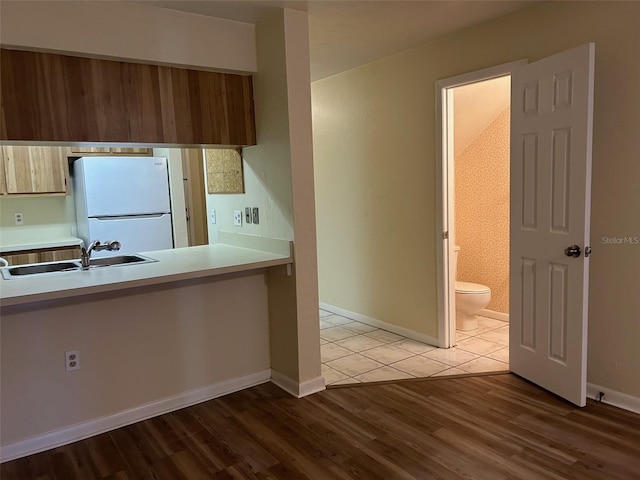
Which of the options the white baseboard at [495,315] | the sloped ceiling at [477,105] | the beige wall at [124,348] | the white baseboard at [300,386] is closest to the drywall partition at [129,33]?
the beige wall at [124,348]

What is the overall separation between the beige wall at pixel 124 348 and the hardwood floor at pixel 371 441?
0.56 feet

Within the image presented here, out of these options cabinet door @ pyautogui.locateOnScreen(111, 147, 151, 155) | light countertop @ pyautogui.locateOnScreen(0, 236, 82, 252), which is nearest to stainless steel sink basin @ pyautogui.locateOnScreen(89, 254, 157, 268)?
light countertop @ pyautogui.locateOnScreen(0, 236, 82, 252)

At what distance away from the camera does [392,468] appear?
218 cm

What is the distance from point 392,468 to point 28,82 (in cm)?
248

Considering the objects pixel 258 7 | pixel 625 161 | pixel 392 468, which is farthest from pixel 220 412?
pixel 625 161

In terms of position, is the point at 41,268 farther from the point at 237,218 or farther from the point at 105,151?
the point at 105,151

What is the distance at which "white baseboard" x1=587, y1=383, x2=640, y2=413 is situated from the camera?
2.58m

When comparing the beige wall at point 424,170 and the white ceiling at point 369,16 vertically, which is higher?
the white ceiling at point 369,16

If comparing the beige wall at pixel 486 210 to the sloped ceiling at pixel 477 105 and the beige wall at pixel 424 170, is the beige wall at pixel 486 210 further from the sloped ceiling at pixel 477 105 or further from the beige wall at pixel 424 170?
the beige wall at pixel 424 170

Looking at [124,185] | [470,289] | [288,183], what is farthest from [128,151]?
[470,289]

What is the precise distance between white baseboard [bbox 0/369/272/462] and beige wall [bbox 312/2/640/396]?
1.48 meters

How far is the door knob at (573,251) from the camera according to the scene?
256cm

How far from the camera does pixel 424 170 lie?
11.9ft

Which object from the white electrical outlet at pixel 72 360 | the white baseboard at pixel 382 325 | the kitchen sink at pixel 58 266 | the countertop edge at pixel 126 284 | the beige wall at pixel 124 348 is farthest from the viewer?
the white baseboard at pixel 382 325
